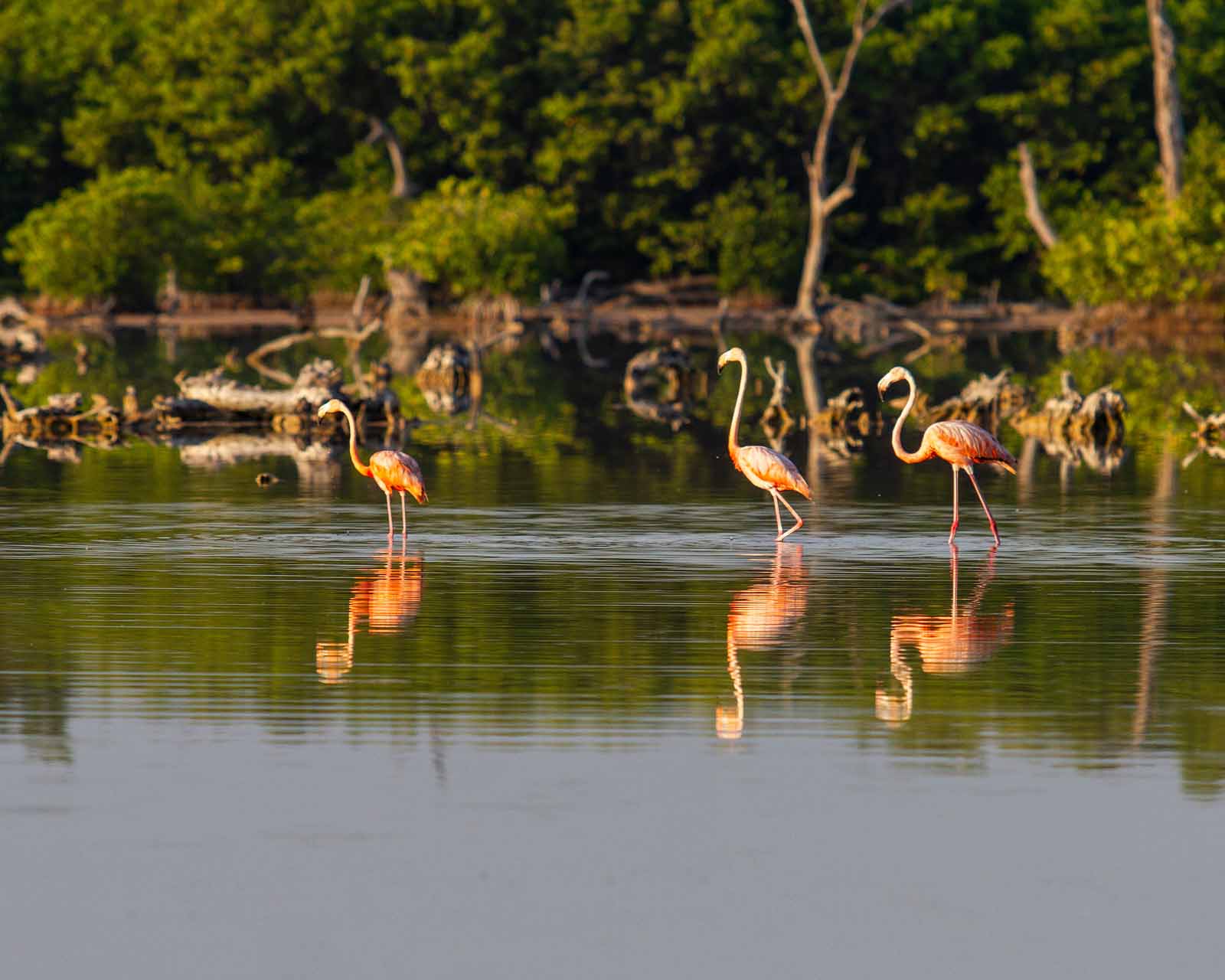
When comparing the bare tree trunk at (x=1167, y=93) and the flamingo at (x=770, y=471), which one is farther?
the bare tree trunk at (x=1167, y=93)

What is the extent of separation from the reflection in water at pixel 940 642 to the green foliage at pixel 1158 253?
161ft

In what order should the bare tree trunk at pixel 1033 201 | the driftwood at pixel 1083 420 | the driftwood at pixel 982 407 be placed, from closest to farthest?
the driftwood at pixel 1083 420
the driftwood at pixel 982 407
the bare tree trunk at pixel 1033 201

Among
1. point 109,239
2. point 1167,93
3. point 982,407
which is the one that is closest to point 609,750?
point 982,407

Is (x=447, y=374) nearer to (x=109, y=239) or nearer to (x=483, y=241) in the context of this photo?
(x=483, y=241)

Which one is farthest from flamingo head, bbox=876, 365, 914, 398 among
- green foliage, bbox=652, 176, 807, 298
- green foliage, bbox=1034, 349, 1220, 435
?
green foliage, bbox=652, 176, 807, 298

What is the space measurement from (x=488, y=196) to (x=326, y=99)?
326 inches

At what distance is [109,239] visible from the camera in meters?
75.3

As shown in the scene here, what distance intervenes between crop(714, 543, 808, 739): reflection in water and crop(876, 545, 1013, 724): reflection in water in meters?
0.69

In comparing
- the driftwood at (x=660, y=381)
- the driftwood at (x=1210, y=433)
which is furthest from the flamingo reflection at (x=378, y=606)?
the driftwood at (x=660, y=381)

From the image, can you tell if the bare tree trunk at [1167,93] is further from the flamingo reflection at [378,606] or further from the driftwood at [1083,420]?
the flamingo reflection at [378,606]

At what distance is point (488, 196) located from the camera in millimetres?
78188

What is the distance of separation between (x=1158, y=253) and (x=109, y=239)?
32.2 meters

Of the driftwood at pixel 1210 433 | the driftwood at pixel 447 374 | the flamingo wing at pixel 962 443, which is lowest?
the driftwood at pixel 1210 433

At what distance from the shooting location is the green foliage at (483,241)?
245 ft
